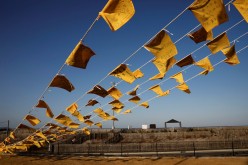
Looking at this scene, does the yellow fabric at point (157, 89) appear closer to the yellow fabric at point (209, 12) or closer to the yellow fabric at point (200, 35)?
the yellow fabric at point (200, 35)

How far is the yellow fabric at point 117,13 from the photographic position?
4902mm

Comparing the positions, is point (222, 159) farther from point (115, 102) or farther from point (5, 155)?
point (5, 155)

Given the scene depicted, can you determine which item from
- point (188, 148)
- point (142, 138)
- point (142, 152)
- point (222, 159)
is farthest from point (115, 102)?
point (142, 138)

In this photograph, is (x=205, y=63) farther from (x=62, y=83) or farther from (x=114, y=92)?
(x=62, y=83)

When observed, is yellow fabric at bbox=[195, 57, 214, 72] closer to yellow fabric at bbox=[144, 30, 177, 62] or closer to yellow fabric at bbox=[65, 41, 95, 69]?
yellow fabric at bbox=[144, 30, 177, 62]

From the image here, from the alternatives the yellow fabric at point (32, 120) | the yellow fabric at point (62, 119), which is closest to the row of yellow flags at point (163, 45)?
the yellow fabric at point (62, 119)

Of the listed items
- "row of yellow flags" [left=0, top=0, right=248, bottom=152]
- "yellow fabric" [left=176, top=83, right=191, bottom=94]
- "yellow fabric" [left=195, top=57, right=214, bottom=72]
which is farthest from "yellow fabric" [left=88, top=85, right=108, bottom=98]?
"yellow fabric" [left=195, top=57, right=214, bottom=72]

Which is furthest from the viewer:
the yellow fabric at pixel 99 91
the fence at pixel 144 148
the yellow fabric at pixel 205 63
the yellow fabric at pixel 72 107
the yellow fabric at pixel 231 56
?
the fence at pixel 144 148

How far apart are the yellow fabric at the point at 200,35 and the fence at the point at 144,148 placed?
17690 millimetres

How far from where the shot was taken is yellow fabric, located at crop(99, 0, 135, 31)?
490 centimetres

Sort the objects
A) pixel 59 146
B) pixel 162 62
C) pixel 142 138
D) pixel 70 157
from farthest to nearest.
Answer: pixel 142 138, pixel 59 146, pixel 70 157, pixel 162 62

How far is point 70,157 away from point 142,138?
58.6ft

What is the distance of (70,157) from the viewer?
1881 centimetres

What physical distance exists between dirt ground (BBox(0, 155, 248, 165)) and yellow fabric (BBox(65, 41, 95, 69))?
11892 millimetres
